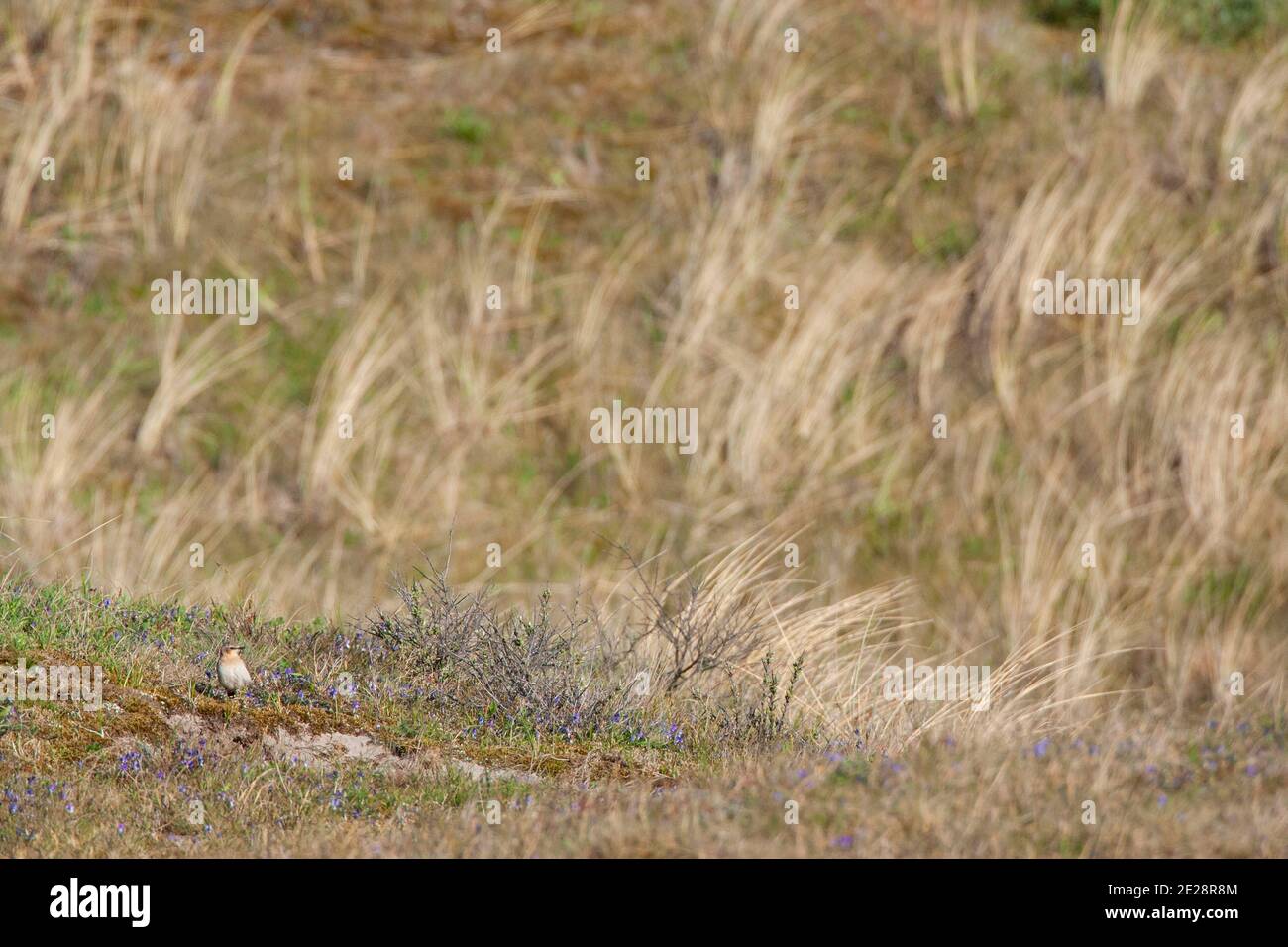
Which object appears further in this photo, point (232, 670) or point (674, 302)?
point (674, 302)

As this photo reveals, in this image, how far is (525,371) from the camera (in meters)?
10.8

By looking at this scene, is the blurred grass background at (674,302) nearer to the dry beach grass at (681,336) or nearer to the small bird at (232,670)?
the dry beach grass at (681,336)

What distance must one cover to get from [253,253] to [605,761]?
7570 millimetres

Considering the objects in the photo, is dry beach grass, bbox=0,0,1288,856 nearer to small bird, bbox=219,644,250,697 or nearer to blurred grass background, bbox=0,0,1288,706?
blurred grass background, bbox=0,0,1288,706

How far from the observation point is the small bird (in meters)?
4.93

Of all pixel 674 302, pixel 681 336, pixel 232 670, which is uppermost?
pixel 674 302

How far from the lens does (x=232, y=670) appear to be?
194 inches

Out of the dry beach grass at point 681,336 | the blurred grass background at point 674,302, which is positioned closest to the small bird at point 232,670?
the dry beach grass at point 681,336

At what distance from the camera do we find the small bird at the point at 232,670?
4.93 m

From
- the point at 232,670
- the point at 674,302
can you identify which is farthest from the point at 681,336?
the point at 232,670

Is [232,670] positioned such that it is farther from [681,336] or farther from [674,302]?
[674,302]

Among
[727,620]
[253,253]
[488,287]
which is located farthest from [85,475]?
[727,620]

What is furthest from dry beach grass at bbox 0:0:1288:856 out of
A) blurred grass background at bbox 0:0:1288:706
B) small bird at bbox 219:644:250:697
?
small bird at bbox 219:644:250:697

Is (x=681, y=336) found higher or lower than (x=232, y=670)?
higher
